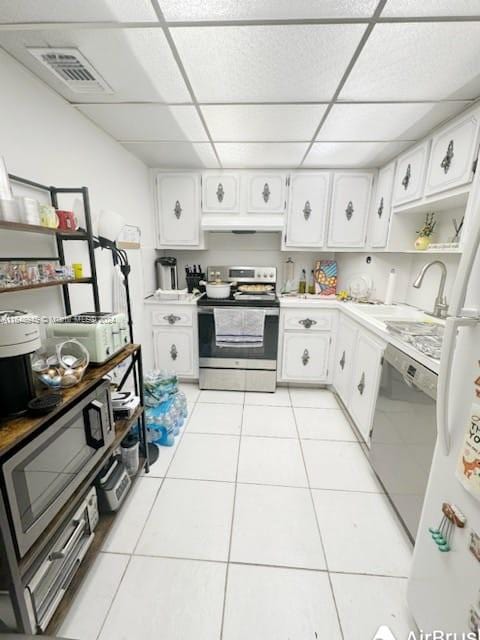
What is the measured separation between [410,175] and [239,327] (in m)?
1.85

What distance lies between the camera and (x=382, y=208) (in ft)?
7.95

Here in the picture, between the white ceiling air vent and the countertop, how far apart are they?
6.55 ft

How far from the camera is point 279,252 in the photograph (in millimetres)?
3074

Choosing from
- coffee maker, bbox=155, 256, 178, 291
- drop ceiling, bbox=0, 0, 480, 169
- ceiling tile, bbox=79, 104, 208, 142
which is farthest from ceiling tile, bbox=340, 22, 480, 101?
coffee maker, bbox=155, 256, 178, 291

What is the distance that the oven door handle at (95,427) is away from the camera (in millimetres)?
1136

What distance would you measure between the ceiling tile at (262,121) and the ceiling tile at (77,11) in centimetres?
64

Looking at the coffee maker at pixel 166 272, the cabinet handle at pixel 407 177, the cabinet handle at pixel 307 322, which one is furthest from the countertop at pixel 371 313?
the coffee maker at pixel 166 272

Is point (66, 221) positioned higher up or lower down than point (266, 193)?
lower down

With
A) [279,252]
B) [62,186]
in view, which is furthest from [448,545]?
[279,252]

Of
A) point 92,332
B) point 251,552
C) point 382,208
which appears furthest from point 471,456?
point 382,208

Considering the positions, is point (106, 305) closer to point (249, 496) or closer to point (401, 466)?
point (249, 496)

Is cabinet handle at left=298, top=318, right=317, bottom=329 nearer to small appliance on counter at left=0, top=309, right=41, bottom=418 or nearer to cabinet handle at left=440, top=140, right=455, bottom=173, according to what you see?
cabinet handle at left=440, top=140, right=455, bottom=173

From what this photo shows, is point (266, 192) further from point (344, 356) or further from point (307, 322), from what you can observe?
point (344, 356)

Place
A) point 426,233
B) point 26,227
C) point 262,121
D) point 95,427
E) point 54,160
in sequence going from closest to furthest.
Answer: point 26,227
point 95,427
point 54,160
point 262,121
point 426,233
